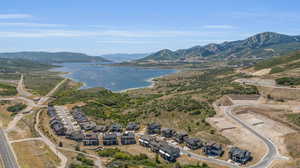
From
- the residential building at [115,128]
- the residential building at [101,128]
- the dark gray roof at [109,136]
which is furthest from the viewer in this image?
the residential building at [101,128]

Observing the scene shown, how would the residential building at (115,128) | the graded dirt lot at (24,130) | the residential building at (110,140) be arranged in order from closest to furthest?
the residential building at (110,140)
the graded dirt lot at (24,130)
the residential building at (115,128)

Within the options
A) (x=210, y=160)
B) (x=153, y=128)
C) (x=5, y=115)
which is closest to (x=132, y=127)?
(x=153, y=128)

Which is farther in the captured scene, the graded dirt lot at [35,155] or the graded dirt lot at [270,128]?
the graded dirt lot at [270,128]

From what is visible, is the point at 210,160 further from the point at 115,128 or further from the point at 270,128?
the point at 115,128

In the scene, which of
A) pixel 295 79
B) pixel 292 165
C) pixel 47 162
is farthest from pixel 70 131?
pixel 295 79

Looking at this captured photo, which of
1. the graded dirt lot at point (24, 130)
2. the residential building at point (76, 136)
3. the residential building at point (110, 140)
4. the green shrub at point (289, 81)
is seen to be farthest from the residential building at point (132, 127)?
the green shrub at point (289, 81)

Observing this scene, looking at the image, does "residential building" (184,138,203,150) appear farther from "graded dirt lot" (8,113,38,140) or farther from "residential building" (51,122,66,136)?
"graded dirt lot" (8,113,38,140)

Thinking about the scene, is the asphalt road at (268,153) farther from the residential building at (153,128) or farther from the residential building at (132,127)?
the residential building at (132,127)

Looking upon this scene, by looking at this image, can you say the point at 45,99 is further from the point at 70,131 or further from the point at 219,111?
the point at 219,111

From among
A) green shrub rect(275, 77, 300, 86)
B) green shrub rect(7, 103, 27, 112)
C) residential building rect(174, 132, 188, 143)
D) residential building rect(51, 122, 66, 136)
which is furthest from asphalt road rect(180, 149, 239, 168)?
green shrub rect(7, 103, 27, 112)
